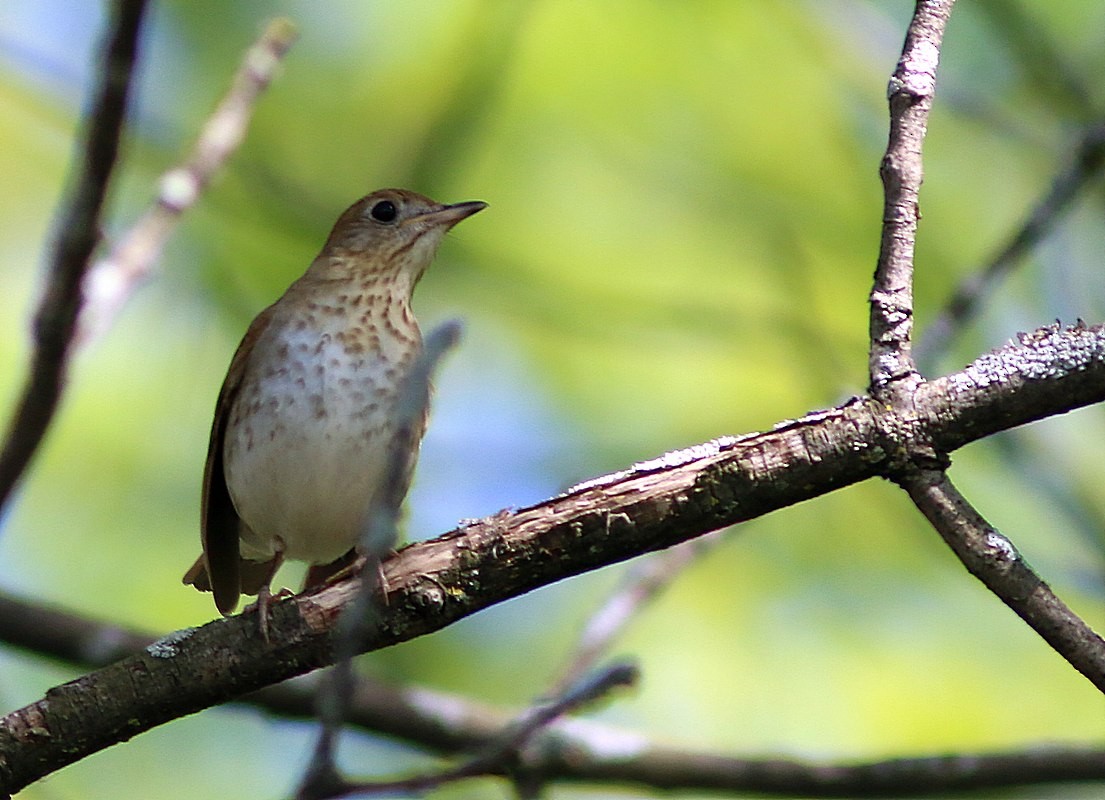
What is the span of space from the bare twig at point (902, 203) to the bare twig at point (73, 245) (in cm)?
202

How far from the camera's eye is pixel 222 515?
593 centimetres

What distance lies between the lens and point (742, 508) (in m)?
3.34

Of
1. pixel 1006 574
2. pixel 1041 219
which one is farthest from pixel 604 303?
pixel 1006 574

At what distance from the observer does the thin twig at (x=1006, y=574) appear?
302 cm

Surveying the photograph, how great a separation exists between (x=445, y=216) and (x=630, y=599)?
6.29ft

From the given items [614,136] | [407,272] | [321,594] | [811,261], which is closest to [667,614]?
[811,261]

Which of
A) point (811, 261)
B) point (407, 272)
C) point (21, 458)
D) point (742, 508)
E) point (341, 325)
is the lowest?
point (742, 508)

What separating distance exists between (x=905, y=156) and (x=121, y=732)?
244cm

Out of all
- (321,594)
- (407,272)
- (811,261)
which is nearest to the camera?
(321,594)

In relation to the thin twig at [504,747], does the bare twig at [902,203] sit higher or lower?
higher

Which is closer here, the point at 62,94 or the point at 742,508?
the point at 742,508

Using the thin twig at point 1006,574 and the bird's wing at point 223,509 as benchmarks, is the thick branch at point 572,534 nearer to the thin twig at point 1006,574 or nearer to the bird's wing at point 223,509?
the thin twig at point 1006,574

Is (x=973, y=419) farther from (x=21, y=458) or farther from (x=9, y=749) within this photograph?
(x=21, y=458)

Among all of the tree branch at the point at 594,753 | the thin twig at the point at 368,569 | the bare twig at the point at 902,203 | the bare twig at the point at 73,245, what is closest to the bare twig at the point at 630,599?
the tree branch at the point at 594,753
